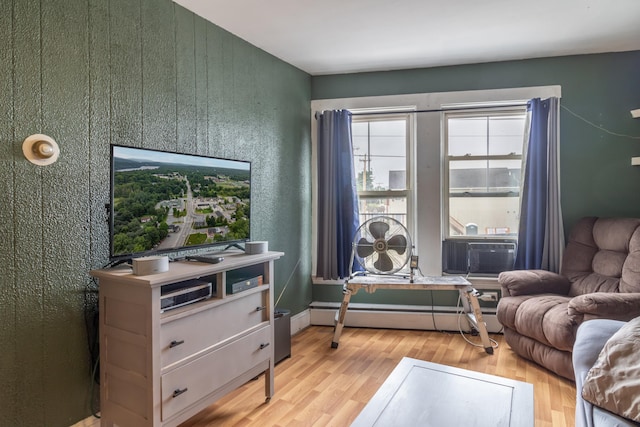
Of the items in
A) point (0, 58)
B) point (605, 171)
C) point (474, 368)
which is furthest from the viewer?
point (605, 171)

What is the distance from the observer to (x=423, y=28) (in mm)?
2748

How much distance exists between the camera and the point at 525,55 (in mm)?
3279

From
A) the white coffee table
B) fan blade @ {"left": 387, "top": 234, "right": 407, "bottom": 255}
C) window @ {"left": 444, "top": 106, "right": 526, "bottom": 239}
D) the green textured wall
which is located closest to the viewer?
the white coffee table

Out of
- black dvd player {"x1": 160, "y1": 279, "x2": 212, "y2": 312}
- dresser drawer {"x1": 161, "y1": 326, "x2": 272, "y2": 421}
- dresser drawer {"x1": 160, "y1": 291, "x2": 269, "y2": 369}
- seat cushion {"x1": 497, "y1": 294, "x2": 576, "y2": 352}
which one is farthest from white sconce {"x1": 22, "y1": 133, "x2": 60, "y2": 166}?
seat cushion {"x1": 497, "y1": 294, "x2": 576, "y2": 352}

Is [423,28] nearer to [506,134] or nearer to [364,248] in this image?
[506,134]

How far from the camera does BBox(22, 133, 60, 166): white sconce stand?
63.3 inches

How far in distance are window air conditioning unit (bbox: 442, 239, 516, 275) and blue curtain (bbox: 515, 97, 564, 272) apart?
0.18 metres

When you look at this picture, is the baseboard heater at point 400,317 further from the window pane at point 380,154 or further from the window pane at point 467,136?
the window pane at point 467,136

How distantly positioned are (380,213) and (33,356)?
9.22 feet

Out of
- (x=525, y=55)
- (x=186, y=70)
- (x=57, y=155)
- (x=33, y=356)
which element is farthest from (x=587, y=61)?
(x=33, y=356)

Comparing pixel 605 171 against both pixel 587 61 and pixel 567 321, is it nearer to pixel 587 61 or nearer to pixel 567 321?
pixel 587 61

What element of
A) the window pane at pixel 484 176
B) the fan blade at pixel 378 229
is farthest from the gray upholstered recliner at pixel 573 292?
the fan blade at pixel 378 229

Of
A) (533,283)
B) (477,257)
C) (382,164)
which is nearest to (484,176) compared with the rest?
(477,257)

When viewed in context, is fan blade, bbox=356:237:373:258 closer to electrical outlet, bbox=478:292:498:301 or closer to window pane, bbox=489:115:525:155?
electrical outlet, bbox=478:292:498:301
